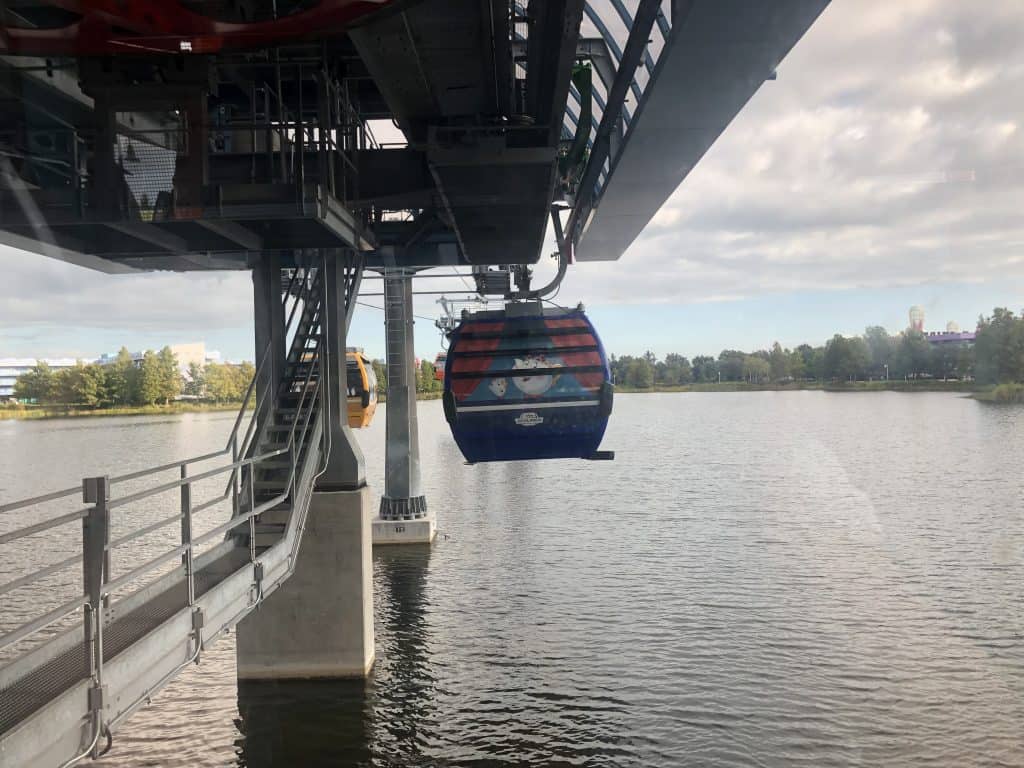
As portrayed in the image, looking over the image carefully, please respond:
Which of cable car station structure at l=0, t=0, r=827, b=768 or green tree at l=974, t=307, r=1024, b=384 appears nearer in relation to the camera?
cable car station structure at l=0, t=0, r=827, b=768

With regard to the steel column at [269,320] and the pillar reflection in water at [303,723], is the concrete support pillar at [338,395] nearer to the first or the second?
the steel column at [269,320]

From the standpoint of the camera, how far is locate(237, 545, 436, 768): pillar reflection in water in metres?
10.1

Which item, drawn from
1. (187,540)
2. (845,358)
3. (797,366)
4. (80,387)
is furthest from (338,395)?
(845,358)

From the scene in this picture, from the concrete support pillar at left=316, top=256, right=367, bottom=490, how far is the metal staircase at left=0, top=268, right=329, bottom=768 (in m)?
0.11

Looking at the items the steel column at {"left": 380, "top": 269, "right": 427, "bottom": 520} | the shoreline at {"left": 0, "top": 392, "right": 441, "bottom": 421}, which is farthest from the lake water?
the steel column at {"left": 380, "top": 269, "right": 427, "bottom": 520}

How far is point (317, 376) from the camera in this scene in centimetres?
1041

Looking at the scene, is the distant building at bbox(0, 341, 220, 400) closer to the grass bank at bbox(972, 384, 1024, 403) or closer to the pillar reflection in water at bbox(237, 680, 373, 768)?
the pillar reflection in water at bbox(237, 680, 373, 768)

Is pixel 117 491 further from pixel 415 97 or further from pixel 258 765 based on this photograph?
pixel 415 97

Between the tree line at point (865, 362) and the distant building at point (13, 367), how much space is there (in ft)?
42.0

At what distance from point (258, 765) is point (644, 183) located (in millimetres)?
7617

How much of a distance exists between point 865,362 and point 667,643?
43.5ft

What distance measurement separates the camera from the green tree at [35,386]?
30.0ft

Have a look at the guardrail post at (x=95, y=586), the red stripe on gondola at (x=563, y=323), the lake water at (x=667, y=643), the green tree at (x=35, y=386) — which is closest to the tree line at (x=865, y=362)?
the lake water at (x=667, y=643)

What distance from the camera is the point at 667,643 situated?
13688 millimetres
